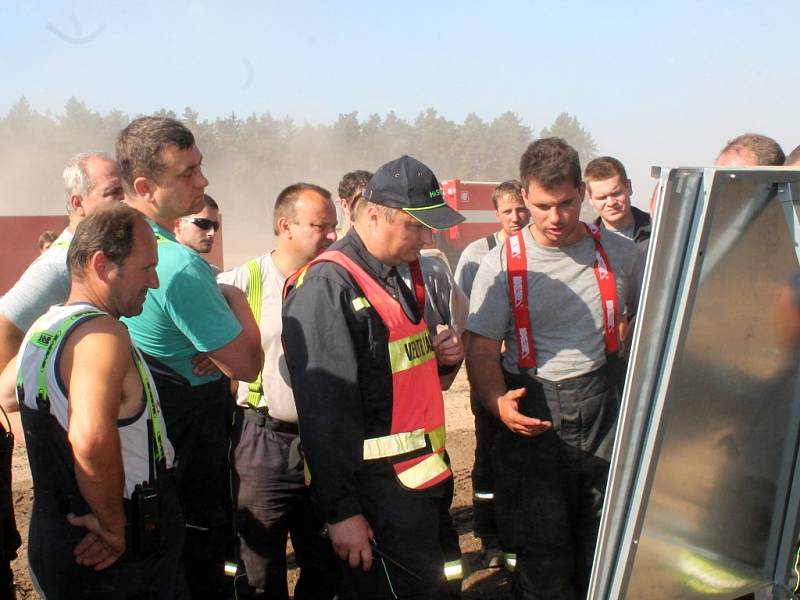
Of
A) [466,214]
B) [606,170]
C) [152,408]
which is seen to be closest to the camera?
[152,408]

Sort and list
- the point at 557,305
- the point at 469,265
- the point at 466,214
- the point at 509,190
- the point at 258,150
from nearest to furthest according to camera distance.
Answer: the point at 557,305
the point at 469,265
the point at 509,190
the point at 466,214
the point at 258,150

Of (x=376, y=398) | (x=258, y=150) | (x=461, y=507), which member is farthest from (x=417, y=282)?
(x=258, y=150)

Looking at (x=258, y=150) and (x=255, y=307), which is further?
(x=258, y=150)

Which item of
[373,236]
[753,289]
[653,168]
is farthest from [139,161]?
[753,289]

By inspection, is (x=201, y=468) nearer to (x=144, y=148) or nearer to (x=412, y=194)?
(x=144, y=148)

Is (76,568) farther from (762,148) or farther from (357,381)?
(762,148)

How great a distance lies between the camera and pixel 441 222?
9.07 feet

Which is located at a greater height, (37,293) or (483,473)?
(37,293)

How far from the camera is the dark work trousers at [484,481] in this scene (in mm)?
4887

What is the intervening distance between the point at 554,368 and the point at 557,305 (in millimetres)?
262

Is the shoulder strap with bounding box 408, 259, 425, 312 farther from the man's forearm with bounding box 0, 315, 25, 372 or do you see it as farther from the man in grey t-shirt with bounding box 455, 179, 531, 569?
the man's forearm with bounding box 0, 315, 25, 372

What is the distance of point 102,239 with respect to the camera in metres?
2.38

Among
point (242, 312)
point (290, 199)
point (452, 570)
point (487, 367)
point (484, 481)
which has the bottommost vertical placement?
point (484, 481)

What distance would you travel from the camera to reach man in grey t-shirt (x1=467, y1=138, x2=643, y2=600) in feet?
10.8
